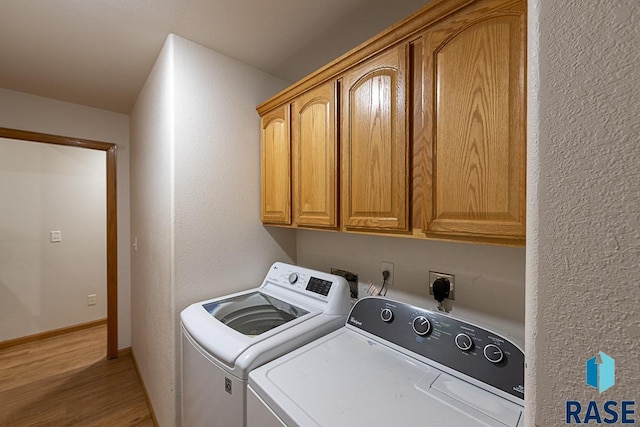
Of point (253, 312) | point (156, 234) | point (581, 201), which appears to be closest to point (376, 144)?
point (581, 201)

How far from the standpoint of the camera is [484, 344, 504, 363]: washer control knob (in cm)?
84

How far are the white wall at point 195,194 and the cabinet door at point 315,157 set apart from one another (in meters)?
0.42

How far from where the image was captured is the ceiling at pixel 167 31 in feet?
4.01

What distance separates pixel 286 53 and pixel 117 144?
2.05 metres

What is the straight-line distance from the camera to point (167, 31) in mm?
1387

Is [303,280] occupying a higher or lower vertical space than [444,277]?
lower

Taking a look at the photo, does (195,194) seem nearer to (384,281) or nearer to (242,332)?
(242,332)

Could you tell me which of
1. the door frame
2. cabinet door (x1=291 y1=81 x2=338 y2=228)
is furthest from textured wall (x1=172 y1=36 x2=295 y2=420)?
the door frame

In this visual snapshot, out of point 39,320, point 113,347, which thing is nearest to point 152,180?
point 113,347

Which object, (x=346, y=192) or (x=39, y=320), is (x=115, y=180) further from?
(x=346, y=192)

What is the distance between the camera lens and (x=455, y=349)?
0.94 meters

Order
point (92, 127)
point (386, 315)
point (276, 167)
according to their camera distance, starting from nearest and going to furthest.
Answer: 1. point (386, 315)
2. point (276, 167)
3. point (92, 127)

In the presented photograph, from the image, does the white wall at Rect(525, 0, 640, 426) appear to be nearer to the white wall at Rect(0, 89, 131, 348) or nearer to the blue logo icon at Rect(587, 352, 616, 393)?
the blue logo icon at Rect(587, 352, 616, 393)

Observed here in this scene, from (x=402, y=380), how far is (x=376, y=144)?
869 millimetres
